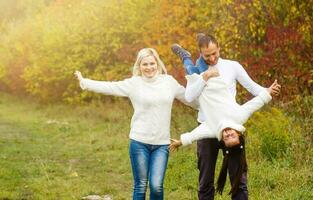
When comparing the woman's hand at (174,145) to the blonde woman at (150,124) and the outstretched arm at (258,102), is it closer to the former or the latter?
the blonde woman at (150,124)

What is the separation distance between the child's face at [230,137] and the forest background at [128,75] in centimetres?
220

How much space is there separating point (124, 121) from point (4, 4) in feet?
124

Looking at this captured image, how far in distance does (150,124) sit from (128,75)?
1866 centimetres

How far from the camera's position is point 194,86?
578 centimetres

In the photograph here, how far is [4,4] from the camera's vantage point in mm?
52875

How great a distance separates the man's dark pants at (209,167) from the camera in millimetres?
5798

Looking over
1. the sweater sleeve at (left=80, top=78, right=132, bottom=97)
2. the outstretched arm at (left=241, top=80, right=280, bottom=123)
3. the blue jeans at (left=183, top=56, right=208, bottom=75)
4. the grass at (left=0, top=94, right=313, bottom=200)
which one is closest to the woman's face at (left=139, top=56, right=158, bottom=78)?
the sweater sleeve at (left=80, top=78, right=132, bottom=97)

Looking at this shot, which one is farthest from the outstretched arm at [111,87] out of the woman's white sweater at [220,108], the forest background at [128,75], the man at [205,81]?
the forest background at [128,75]

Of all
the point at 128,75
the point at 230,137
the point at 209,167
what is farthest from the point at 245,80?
the point at 128,75

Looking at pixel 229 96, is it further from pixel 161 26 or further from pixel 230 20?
pixel 161 26

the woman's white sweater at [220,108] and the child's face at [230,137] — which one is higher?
the woman's white sweater at [220,108]

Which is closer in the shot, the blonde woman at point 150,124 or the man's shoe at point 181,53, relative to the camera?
the man's shoe at point 181,53

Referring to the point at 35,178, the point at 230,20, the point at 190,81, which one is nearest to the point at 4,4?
the point at 230,20

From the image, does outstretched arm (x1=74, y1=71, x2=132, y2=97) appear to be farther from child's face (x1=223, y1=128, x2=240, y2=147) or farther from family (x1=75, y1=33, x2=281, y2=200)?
child's face (x1=223, y1=128, x2=240, y2=147)
